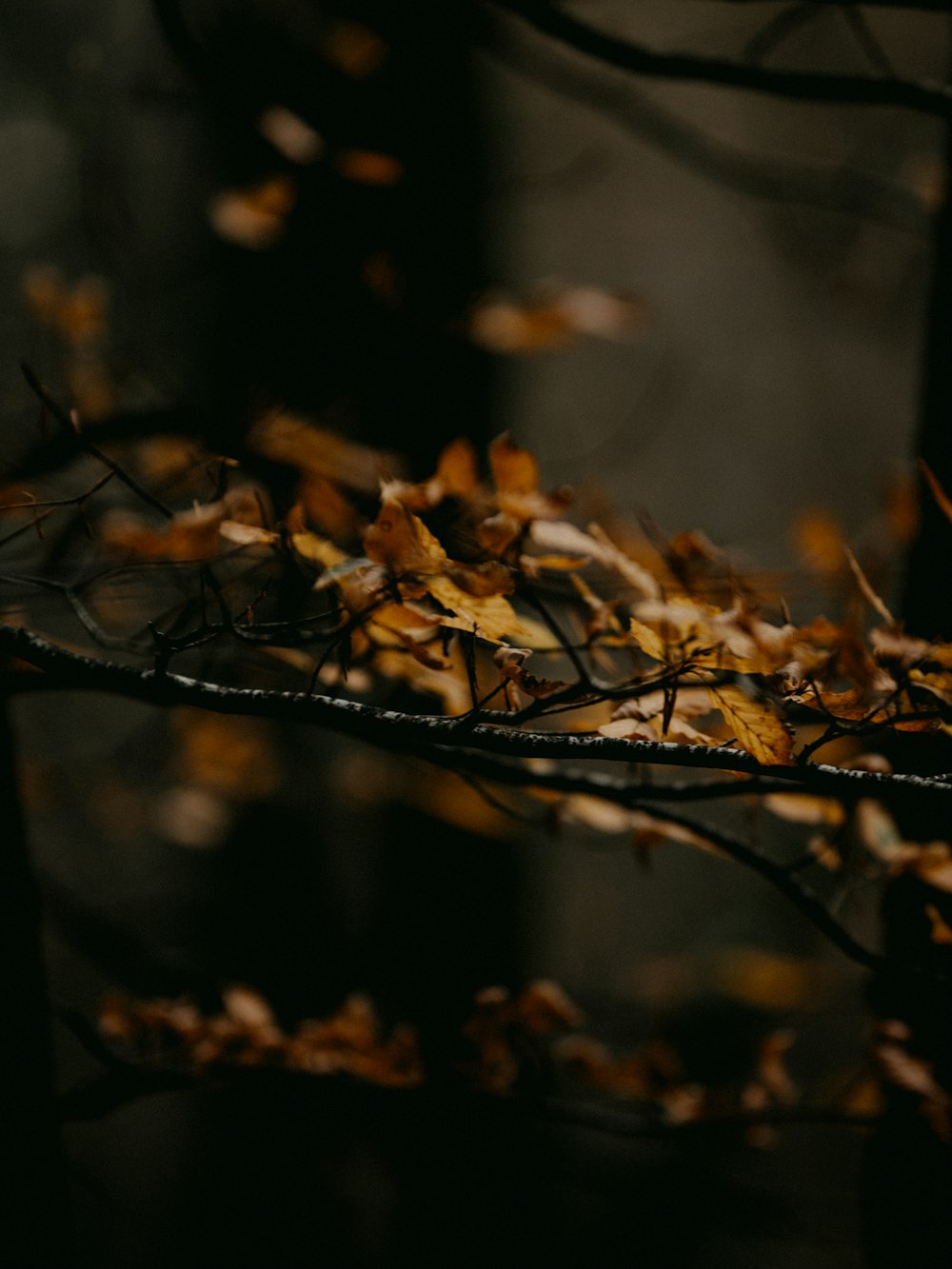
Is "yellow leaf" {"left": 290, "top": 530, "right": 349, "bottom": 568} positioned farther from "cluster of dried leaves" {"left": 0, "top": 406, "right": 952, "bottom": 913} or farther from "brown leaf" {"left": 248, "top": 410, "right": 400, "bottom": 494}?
"brown leaf" {"left": 248, "top": 410, "right": 400, "bottom": 494}

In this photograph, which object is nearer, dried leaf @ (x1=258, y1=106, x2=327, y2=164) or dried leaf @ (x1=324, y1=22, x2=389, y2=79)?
dried leaf @ (x1=258, y1=106, x2=327, y2=164)

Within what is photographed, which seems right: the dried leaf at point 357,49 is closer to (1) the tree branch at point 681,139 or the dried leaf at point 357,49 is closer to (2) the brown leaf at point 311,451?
(1) the tree branch at point 681,139

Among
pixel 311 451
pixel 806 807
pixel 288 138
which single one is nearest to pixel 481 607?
pixel 806 807

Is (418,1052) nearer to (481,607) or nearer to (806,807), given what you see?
(806,807)

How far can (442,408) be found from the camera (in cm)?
201

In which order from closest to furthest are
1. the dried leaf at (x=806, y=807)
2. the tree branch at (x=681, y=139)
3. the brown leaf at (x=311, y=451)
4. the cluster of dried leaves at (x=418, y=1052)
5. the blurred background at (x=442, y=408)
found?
the dried leaf at (x=806, y=807)
the cluster of dried leaves at (x=418, y=1052)
the brown leaf at (x=311, y=451)
the tree branch at (x=681, y=139)
the blurred background at (x=442, y=408)

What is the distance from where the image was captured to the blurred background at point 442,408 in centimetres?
145

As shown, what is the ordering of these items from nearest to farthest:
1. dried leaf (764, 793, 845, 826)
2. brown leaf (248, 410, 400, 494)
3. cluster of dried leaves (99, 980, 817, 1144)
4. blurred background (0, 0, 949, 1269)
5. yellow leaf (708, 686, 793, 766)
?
yellow leaf (708, 686, 793, 766), dried leaf (764, 793, 845, 826), cluster of dried leaves (99, 980, 817, 1144), brown leaf (248, 410, 400, 494), blurred background (0, 0, 949, 1269)

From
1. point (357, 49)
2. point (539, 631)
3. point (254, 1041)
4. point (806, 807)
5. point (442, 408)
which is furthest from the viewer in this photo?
point (442, 408)

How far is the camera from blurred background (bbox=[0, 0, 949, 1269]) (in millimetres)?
1454

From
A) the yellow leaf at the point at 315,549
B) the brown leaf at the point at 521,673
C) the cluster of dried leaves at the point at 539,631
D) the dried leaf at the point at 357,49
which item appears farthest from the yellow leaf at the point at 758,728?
the dried leaf at the point at 357,49

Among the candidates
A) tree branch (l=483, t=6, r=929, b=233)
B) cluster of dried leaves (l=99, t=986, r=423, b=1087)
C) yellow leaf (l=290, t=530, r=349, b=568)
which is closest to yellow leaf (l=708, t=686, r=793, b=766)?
yellow leaf (l=290, t=530, r=349, b=568)

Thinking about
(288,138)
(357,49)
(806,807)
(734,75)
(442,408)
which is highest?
(357,49)

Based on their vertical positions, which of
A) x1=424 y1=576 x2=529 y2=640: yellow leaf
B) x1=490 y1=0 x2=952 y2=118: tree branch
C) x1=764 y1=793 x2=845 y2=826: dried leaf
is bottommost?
x1=764 y1=793 x2=845 y2=826: dried leaf
